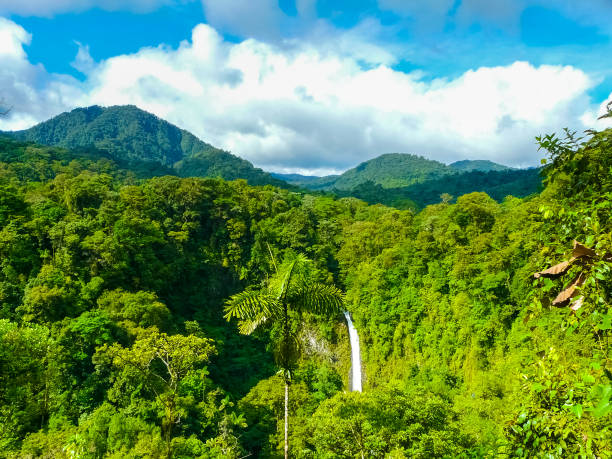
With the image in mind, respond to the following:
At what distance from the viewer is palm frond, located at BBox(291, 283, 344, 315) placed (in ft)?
26.7

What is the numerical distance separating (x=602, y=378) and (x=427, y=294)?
2088 cm

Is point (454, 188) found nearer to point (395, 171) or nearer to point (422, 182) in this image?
point (422, 182)

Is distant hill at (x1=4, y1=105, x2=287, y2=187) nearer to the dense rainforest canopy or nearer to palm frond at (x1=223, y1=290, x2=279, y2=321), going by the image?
the dense rainforest canopy

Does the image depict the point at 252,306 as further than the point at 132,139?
No

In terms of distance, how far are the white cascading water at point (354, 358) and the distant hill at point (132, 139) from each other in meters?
71.7

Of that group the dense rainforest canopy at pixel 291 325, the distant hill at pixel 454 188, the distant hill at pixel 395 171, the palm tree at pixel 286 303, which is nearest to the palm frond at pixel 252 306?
the palm tree at pixel 286 303

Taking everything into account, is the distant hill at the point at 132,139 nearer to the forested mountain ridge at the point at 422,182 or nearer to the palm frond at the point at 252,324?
the forested mountain ridge at the point at 422,182

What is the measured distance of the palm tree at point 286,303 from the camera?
24.7 ft

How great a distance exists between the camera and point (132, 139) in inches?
5330

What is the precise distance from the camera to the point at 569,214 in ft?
9.36

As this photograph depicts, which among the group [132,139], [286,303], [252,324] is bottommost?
[252,324]

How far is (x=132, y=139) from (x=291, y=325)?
479ft

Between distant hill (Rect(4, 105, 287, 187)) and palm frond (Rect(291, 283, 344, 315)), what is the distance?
290 ft

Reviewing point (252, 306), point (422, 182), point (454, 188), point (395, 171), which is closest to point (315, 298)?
point (252, 306)
